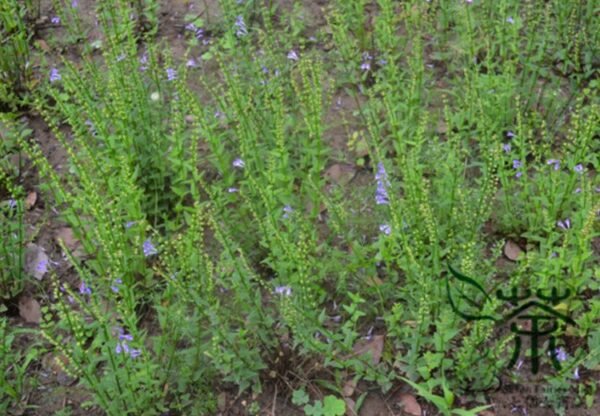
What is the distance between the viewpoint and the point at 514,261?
12.2 ft

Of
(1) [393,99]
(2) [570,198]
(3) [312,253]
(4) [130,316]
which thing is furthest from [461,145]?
(4) [130,316]

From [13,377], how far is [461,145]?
9.31 ft

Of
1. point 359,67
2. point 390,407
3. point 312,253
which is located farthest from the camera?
point 359,67

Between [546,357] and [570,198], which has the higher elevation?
[570,198]

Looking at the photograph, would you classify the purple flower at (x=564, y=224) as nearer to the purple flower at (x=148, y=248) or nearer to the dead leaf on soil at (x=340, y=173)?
Answer: the dead leaf on soil at (x=340, y=173)

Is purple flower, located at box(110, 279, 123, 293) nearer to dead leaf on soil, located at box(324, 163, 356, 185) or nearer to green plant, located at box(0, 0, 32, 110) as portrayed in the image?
dead leaf on soil, located at box(324, 163, 356, 185)

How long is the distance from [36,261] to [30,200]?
50 cm

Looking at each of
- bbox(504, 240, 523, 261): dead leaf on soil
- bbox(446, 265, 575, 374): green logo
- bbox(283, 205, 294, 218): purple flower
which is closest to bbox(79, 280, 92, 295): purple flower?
bbox(283, 205, 294, 218): purple flower

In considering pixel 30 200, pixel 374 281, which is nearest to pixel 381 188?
pixel 374 281

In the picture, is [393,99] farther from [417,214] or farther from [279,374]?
[279,374]

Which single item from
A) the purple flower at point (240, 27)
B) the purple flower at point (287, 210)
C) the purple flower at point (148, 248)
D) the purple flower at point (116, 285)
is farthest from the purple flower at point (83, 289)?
the purple flower at point (240, 27)

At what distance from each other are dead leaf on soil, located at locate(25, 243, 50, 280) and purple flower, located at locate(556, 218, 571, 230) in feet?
9.29

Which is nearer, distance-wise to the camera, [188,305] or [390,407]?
[390,407]

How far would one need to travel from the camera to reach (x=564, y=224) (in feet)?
12.0
